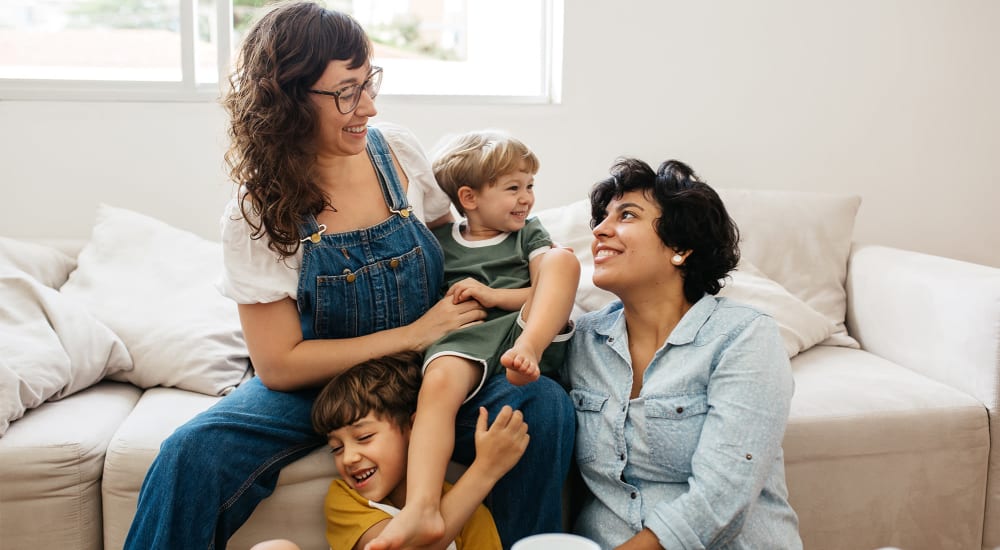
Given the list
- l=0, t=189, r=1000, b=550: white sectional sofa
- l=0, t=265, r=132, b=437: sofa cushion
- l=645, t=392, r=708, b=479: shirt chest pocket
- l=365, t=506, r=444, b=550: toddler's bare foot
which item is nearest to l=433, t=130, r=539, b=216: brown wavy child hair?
l=0, t=189, r=1000, b=550: white sectional sofa

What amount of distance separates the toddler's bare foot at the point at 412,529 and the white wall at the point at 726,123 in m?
1.53

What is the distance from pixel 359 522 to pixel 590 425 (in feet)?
1.46

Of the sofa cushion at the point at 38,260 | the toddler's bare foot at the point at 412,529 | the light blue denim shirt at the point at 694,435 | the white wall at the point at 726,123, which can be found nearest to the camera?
the toddler's bare foot at the point at 412,529

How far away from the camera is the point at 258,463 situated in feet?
5.01

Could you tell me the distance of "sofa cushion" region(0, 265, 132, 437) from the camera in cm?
175

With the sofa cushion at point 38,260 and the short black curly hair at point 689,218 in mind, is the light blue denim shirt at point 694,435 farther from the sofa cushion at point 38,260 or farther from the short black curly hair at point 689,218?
the sofa cushion at point 38,260

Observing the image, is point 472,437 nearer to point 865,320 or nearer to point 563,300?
point 563,300

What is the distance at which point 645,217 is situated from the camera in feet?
5.22

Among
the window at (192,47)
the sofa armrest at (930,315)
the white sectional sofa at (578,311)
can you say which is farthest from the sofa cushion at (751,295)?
the window at (192,47)

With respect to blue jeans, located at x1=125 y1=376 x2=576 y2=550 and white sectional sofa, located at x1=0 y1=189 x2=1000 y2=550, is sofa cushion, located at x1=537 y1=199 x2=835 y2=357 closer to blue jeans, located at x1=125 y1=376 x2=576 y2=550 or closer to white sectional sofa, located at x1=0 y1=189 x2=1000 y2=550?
white sectional sofa, located at x1=0 y1=189 x2=1000 y2=550

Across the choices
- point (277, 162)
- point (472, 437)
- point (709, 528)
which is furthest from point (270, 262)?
point (709, 528)

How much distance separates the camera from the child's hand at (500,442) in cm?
148

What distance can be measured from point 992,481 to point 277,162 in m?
1.71

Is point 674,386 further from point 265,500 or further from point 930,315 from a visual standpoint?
point 930,315
